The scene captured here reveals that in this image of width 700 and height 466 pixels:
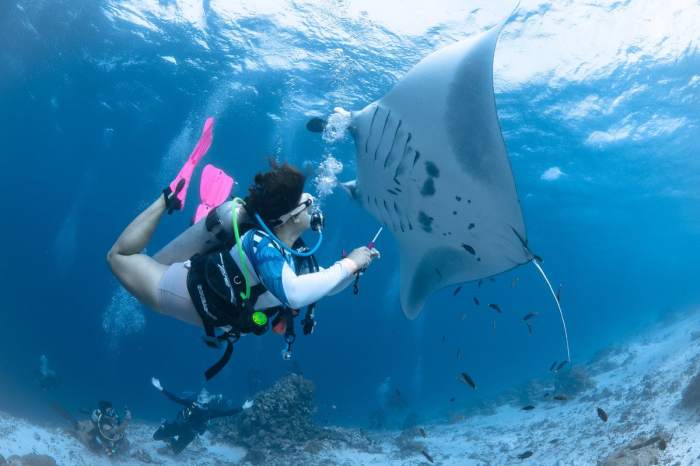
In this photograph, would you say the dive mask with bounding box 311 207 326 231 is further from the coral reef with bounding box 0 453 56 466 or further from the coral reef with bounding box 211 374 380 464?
the coral reef with bounding box 211 374 380 464

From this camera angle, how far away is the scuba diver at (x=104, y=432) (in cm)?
1130

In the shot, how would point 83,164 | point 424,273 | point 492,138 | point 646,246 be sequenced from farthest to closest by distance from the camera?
1. point 646,246
2. point 83,164
3. point 424,273
4. point 492,138

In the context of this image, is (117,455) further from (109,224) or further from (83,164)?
(109,224)

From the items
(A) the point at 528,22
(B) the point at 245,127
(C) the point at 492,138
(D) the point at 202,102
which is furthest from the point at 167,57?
(C) the point at 492,138

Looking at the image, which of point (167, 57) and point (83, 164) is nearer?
point (167, 57)

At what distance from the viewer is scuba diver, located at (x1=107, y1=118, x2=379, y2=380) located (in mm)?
3081

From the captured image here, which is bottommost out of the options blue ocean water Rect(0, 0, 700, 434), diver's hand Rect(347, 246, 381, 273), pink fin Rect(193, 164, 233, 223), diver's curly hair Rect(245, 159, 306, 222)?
diver's hand Rect(347, 246, 381, 273)

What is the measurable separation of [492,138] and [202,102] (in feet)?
78.0

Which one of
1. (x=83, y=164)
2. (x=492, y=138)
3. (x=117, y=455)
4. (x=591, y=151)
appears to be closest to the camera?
(x=492, y=138)

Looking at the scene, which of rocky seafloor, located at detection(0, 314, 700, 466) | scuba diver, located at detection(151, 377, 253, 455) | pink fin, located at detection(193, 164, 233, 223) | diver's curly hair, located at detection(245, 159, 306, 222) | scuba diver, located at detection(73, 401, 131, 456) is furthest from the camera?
scuba diver, located at detection(73, 401, 131, 456)

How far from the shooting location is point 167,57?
20875mm

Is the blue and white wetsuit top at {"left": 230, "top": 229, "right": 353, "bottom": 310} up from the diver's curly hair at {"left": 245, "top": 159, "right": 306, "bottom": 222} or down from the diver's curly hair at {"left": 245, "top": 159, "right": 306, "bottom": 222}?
down

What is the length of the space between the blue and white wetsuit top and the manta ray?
6.70 ft

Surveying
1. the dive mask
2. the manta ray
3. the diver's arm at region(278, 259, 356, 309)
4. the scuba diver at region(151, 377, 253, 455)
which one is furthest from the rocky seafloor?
the dive mask
